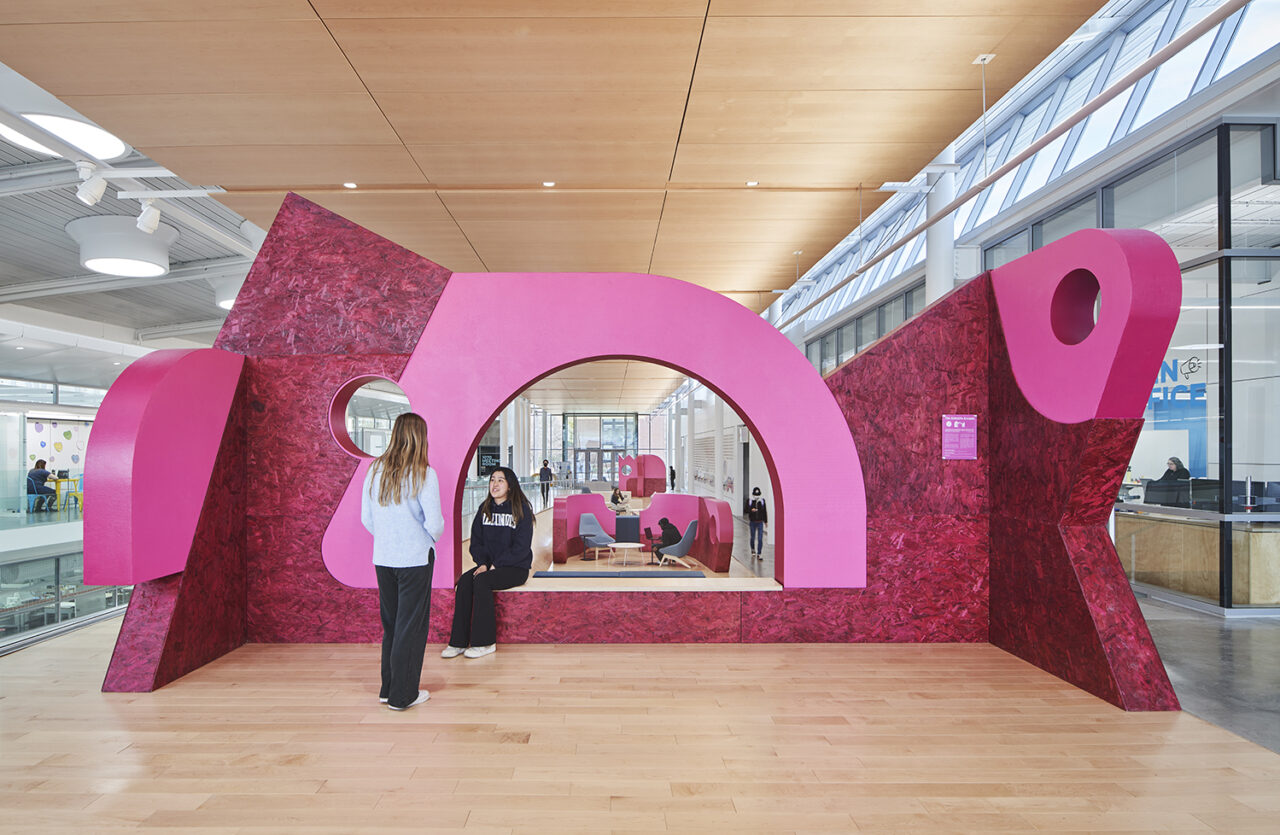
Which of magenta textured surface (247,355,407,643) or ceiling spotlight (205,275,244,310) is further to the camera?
ceiling spotlight (205,275,244,310)

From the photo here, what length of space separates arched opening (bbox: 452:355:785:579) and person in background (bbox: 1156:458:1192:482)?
4.12 metres

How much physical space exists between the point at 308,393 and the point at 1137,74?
5939 mm

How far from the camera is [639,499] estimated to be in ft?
72.0

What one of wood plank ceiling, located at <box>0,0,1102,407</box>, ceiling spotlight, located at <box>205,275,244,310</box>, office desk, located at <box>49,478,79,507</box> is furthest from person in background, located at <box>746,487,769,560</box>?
office desk, located at <box>49,478,79,507</box>

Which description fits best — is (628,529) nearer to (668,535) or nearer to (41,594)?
(668,535)

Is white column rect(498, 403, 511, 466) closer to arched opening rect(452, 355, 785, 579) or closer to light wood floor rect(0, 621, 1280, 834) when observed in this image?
arched opening rect(452, 355, 785, 579)

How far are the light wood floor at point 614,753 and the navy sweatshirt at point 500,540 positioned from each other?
0.76 metres

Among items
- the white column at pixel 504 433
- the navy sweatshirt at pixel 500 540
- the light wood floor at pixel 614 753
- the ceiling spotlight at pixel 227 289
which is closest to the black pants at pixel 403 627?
the light wood floor at pixel 614 753

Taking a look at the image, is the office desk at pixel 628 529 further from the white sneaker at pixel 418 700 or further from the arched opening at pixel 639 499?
the white sneaker at pixel 418 700

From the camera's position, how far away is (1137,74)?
12.4ft

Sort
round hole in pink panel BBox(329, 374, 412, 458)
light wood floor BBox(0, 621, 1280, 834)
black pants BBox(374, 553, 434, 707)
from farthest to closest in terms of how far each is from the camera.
A: round hole in pink panel BBox(329, 374, 412, 458) → black pants BBox(374, 553, 434, 707) → light wood floor BBox(0, 621, 1280, 834)

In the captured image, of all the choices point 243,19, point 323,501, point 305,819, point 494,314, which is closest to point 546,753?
point 305,819

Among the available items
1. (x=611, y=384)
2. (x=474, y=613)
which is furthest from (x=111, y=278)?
(x=611, y=384)

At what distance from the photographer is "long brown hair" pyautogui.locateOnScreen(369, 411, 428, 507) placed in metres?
3.75
